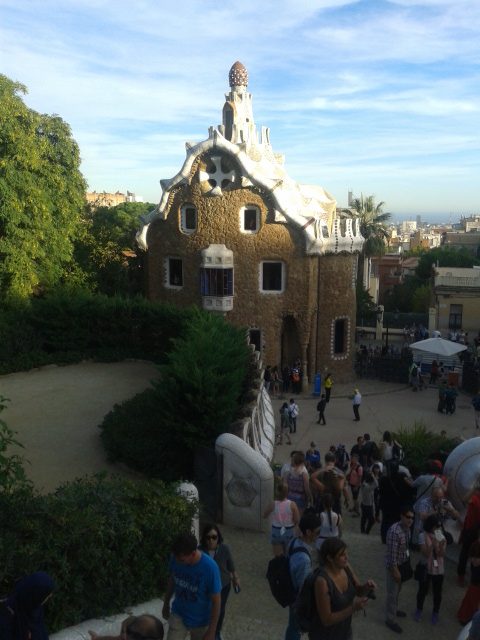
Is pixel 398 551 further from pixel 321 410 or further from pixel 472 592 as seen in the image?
pixel 321 410

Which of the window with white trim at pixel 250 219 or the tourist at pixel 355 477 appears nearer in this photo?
the tourist at pixel 355 477

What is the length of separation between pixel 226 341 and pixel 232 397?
2210 mm

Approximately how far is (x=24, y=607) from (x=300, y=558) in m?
2.21

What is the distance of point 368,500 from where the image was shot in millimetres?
9430

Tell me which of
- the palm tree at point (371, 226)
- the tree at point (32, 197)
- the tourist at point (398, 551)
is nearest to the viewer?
the tourist at point (398, 551)

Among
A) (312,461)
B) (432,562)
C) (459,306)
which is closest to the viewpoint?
(432,562)

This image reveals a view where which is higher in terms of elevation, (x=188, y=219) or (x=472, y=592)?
(x=188, y=219)

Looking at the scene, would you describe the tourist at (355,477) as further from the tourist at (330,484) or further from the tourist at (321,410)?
the tourist at (321,410)

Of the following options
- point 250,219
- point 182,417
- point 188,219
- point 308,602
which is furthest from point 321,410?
point 308,602

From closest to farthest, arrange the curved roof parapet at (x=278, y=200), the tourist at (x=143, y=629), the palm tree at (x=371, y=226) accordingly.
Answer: the tourist at (x=143, y=629) < the curved roof parapet at (x=278, y=200) < the palm tree at (x=371, y=226)

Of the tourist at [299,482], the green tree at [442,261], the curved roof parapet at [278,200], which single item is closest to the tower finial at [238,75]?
the curved roof parapet at [278,200]

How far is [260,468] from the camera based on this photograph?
867cm

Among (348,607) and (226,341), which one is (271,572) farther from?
(226,341)

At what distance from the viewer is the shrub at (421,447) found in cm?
1080
